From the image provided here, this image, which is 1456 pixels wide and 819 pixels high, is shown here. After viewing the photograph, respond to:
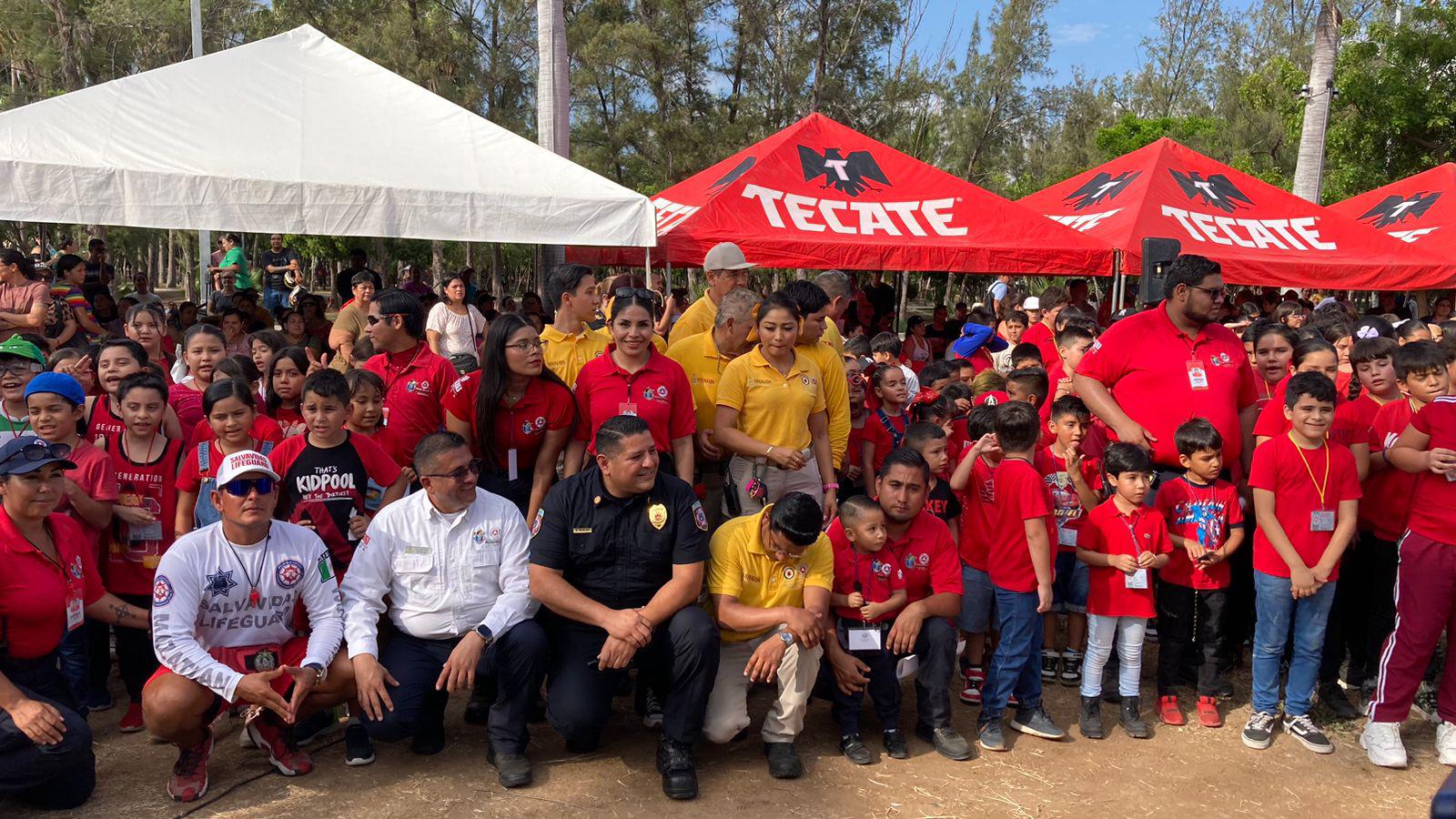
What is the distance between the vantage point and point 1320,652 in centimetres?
472

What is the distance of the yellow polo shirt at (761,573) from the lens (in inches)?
166

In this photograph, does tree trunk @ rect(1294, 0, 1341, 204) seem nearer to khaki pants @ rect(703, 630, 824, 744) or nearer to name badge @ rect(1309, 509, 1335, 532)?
name badge @ rect(1309, 509, 1335, 532)

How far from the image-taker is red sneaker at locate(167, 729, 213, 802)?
3.77 metres

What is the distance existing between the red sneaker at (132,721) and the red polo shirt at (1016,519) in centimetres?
376

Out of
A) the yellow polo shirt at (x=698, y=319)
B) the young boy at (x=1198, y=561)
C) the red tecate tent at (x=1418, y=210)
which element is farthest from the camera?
the red tecate tent at (x=1418, y=210)

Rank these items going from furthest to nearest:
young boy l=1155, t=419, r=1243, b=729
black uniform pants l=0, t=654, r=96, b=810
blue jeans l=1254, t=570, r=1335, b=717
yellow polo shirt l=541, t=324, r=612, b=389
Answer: yellow polo shirt l=541, t=324, r=612, b=389 → young boy l=1155, t=419, r=1243, b=729 → blue jeans l=1254, t=570, r=1335, b=717 → black uniform pants l=0, t=654, r=96, b=810

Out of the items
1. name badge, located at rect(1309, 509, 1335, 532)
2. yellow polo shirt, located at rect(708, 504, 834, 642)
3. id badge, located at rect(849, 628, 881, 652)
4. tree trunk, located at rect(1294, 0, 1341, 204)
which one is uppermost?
tree trunk, located at rect(1294, 0, 1341, 204)

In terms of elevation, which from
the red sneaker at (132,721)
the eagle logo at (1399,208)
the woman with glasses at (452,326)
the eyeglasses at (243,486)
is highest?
the eagle logo at (1399,208)

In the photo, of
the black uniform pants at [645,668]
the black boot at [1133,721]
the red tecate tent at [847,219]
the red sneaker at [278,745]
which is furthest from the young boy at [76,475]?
the red tecate tent at [847,219]

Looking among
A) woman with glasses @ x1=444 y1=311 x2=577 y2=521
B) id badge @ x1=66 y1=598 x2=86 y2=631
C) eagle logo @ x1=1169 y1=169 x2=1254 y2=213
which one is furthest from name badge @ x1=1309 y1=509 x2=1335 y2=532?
eagle logo @ x1=1169 y1=169 x2=1254 y2=213

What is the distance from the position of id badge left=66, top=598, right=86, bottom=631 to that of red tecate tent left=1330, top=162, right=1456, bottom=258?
14.3m

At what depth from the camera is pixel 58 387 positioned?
14.3ft

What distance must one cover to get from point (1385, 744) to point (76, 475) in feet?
18.6

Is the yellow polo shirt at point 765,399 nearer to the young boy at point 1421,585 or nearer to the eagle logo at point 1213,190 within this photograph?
the young boy at point 1421,585
